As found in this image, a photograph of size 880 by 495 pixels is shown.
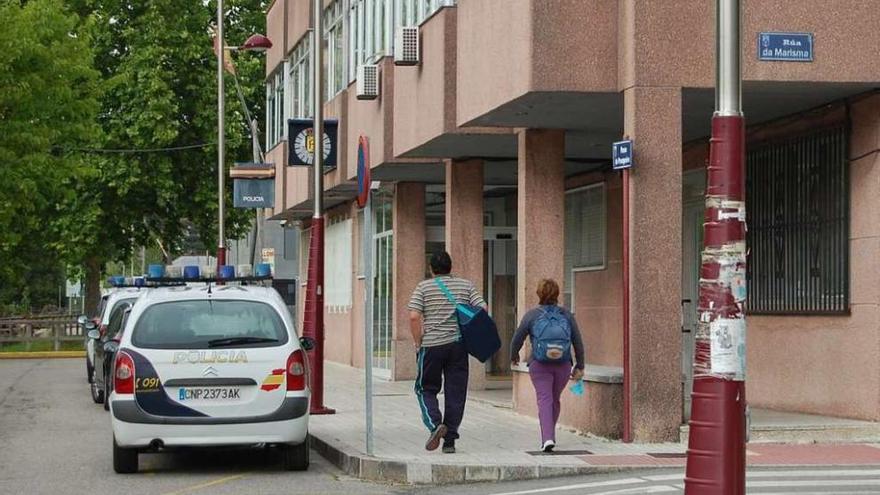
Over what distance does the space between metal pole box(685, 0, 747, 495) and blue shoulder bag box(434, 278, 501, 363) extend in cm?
590

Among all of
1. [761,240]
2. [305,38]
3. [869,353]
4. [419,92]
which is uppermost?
[305,38]

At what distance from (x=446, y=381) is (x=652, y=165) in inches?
120

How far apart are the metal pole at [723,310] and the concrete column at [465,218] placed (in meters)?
15.3

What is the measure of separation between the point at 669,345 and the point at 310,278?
6.00 metres

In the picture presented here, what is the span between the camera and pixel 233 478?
46.4 feet

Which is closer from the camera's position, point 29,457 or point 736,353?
point 736,353

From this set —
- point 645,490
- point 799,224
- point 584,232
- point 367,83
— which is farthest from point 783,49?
point 367,83

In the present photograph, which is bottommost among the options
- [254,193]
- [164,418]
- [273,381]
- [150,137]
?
[164,418]

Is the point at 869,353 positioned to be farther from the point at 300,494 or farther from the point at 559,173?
the point at 300,494

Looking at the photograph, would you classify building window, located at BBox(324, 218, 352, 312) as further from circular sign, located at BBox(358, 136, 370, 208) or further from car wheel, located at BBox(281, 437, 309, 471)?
car wheel, located at BBox(281, 437, 309, 471)

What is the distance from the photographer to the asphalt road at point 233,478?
1279 centimetres

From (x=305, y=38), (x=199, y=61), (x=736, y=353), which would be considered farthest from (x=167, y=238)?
(x=736, y=353)

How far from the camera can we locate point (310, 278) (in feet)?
66.9

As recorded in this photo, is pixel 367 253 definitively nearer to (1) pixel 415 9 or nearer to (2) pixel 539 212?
(2) pixel 539 212
